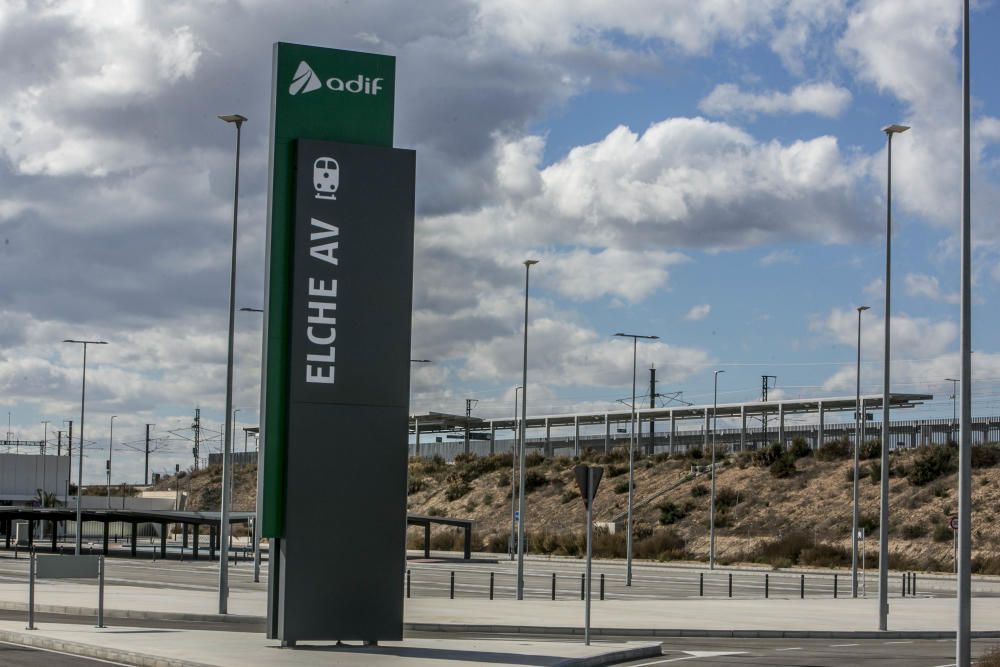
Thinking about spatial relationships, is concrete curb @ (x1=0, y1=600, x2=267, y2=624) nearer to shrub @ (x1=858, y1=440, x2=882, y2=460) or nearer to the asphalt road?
the asphalt road

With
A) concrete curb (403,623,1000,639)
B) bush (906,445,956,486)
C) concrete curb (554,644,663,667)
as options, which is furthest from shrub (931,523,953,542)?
concrete curb (554,644,663,667)

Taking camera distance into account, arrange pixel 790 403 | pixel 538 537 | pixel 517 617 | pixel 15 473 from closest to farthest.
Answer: pixel 517 617, pixel 538 537, pixel 790 403, pixel 15 473

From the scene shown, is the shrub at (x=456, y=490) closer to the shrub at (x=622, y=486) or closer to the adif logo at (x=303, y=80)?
the shrub at (x=622, y=486)

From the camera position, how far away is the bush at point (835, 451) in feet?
A: 304

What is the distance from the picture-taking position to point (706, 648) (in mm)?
23062

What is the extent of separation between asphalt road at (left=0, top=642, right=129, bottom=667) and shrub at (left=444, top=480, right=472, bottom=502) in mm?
91380

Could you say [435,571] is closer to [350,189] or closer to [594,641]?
[594,641]

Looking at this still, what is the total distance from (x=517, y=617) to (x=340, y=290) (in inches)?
432

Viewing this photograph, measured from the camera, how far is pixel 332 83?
2086cm

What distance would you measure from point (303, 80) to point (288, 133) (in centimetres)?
84

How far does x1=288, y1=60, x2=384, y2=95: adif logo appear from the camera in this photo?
67.7 feet

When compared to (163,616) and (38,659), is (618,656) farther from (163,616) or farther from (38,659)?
(163,616)

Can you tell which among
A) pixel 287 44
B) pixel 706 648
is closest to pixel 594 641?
pixel 706 648

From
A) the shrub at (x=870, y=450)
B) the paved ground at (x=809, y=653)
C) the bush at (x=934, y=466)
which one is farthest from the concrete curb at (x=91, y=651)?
the shrub at (x=870, y=450)
